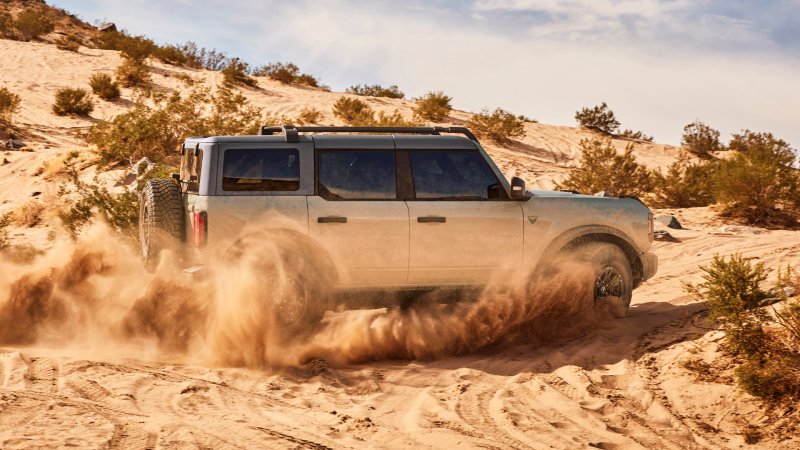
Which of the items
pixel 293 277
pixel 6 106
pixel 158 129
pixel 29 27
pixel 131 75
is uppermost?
pixel 29 27

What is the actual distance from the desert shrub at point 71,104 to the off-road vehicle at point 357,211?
1792 centimetres

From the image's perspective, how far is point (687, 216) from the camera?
1505cm

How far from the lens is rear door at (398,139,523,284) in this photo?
663 cm

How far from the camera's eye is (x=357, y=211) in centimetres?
651

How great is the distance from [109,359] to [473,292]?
10.3 feet

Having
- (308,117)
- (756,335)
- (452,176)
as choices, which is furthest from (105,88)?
(756,335)

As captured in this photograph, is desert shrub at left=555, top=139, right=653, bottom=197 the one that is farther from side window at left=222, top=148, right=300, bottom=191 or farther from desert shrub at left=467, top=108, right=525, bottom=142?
side window at left=222, top=148, right=300, bottom=191

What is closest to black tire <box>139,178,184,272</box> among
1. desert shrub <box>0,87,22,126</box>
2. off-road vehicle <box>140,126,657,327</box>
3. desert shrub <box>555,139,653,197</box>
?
off-road vehicle <box>140,126,657,327</box>

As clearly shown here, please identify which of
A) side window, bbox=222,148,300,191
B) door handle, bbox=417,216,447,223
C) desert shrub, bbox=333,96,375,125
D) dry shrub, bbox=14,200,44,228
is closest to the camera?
side window, bbox=222,148,300,191

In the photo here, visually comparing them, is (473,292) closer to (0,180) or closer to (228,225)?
(228,225)

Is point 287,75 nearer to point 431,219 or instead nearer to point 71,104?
point 71,104

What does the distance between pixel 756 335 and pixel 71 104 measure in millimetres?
21855

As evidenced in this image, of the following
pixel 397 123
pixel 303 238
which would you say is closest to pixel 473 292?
pixel 303 238

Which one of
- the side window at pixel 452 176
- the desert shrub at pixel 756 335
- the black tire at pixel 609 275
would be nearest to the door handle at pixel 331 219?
the side window at pixel 452 176
